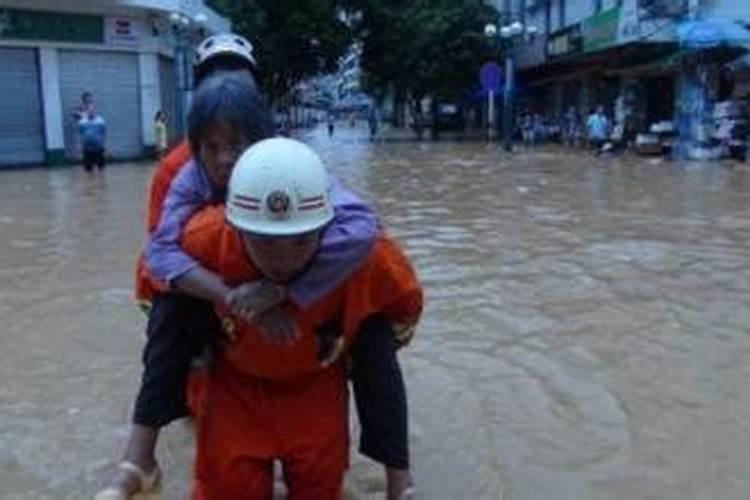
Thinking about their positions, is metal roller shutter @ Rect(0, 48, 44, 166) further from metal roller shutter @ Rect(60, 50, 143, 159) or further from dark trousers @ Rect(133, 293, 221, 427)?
dark trousers @ Rect(133, 293, 221, 427)

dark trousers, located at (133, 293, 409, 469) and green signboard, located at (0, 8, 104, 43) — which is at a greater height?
green signboard, located at (0, 8, 104, 43)

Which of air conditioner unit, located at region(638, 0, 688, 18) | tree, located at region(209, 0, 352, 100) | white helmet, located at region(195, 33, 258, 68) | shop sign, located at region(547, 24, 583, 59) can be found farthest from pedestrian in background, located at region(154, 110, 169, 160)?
white helmet, located at region(195, 33, 258, 68)

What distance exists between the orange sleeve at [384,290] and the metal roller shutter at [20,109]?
23.1 metres

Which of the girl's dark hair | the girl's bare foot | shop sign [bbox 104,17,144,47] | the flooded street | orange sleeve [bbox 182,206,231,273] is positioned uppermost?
shop sign [bbox 104,17,144,47]

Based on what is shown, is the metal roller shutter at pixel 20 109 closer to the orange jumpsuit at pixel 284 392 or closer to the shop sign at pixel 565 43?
the shop sign at pixel 565 43

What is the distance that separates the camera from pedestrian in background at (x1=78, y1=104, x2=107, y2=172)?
74.1 ft

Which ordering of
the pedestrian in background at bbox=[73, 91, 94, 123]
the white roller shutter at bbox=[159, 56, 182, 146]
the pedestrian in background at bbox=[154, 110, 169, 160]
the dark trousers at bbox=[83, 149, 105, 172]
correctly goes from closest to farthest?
the dark trousers at bbox=[83, 149, 105, 172]
the pedestrian in background at bbox=[73, 91, 94, 123]
the pedestrian in background at bbox=[154, 110, 169, 160]
the white roller shutter at bbox=[159, 56, 182, 146]

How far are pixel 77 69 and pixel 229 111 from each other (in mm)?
24124

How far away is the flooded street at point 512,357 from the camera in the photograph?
4117mm

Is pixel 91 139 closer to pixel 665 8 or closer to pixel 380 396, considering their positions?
→ pixel 665 8

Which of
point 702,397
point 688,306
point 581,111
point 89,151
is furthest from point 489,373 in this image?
point 581,111

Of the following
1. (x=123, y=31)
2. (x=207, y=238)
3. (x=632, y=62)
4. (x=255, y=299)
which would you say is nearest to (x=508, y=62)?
(x=632, y=62)

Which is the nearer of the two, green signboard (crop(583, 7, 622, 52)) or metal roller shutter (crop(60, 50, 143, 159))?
metal roller shutter (crop(60, 50, 143, 159))

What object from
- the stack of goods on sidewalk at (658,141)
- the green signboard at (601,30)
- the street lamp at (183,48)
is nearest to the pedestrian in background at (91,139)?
the street lamp at (183,48)
